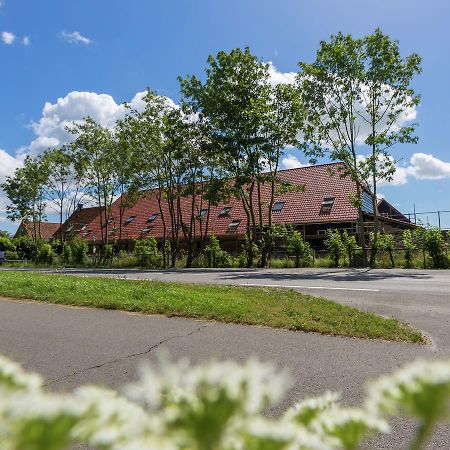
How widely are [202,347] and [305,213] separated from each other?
30.3 metres

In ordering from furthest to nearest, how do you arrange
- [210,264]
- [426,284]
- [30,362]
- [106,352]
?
[210,264], [426,284], [106,352], [30,362]

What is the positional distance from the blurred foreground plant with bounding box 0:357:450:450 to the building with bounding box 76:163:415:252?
1218 inches

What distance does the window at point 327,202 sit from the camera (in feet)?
118

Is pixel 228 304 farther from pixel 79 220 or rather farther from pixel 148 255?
pixel 79 220

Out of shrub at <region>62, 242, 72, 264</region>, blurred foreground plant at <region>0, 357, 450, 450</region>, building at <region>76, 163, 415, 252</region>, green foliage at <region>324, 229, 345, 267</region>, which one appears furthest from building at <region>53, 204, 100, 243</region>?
blurred foreground plant at <region>0, 357, 450, 450</region>

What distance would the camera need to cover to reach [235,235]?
37750 millimetres

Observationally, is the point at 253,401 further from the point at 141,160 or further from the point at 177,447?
the point at 141,160

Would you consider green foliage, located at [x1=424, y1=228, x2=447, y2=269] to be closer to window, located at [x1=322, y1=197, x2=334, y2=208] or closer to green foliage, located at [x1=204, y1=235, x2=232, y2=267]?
green foliage, located at [x1=204, y1=235, x2=232, y2=267]

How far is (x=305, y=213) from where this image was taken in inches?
1443

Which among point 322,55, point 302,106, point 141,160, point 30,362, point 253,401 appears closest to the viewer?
point 253,401

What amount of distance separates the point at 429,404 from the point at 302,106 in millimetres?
27403

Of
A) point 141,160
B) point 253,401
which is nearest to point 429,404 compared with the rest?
point 253,401

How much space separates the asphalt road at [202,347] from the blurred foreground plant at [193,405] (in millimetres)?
3753

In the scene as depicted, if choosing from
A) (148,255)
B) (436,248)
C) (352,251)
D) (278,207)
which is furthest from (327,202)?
(148,255)
